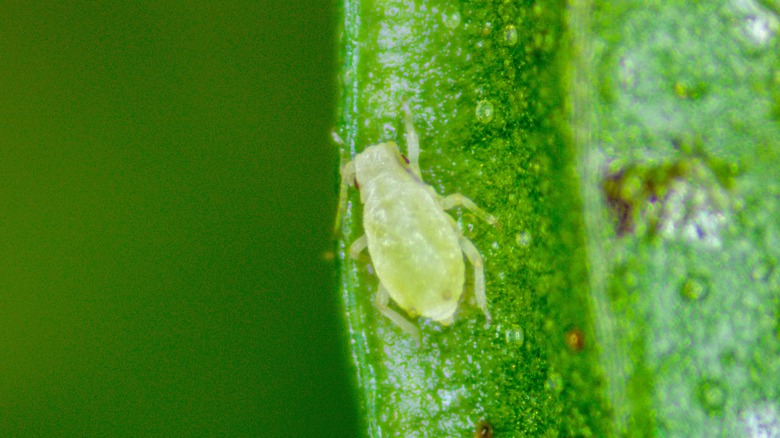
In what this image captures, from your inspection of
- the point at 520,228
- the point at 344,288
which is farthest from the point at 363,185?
the point at 520,228

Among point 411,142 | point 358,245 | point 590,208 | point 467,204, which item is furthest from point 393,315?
point 590,208

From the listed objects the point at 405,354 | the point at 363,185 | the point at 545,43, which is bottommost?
the point at 405,354

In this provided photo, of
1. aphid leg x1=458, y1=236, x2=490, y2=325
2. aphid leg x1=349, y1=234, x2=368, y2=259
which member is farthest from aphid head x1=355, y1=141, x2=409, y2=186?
aphid leg x1=458, y1=236, x2=490, y2=325

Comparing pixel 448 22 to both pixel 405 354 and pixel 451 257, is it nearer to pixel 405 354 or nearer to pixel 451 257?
pixel 451 257

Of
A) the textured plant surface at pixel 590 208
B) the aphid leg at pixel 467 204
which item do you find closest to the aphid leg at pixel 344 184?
the textured plant surface at pixel 590 208

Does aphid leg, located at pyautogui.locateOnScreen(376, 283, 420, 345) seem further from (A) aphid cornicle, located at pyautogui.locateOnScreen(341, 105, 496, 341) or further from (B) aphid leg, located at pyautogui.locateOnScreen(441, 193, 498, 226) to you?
(B) aphid leg, located at pyautogui.locateOnScreen(441, 193, 498, 226)

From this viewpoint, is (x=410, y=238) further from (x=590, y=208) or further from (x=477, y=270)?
(x=590, y=208)
